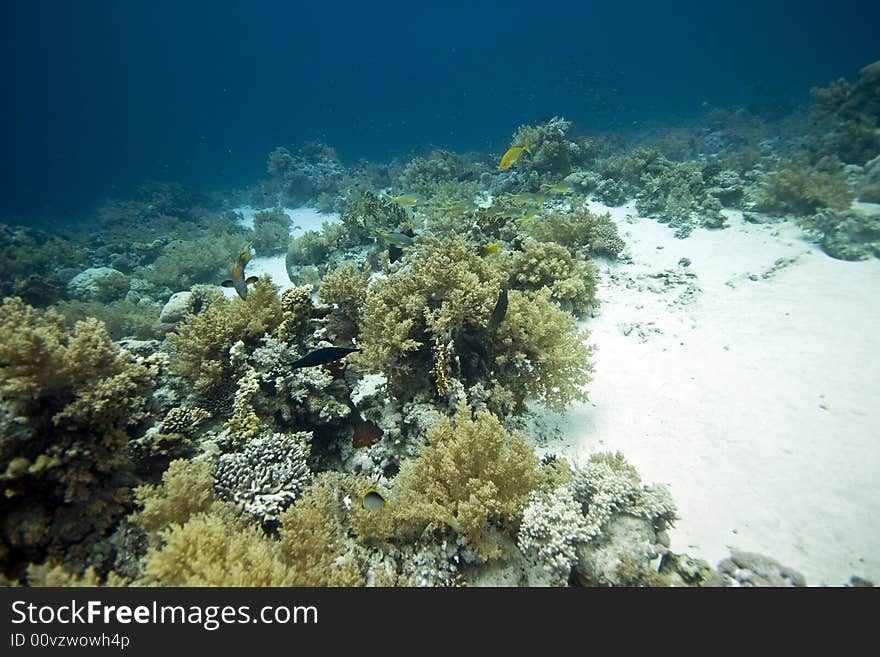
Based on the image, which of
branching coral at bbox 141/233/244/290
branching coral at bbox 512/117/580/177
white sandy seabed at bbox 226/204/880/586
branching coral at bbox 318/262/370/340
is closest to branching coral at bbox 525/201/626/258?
white sandy seabed at bbox 226/204/880/586

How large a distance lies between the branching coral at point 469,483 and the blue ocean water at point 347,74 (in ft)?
120

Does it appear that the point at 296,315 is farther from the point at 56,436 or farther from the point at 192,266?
the point at 192,266

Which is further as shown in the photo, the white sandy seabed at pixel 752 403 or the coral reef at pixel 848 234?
the coral reef at pixel 848 234

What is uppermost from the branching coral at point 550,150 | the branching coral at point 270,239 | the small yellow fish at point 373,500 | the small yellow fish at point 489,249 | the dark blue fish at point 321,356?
the branching coral at point 550,150

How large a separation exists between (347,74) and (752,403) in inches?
4774

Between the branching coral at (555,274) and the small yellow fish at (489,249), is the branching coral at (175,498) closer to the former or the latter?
the small yellow fish at (489,249)

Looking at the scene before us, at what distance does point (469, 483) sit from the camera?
287 centimetres

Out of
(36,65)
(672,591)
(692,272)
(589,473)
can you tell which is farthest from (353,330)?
(36,65)

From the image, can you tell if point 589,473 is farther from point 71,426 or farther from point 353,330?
point 71,426

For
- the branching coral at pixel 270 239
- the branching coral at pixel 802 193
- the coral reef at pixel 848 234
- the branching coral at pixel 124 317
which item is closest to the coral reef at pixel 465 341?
the branching coral at pixel 124 317

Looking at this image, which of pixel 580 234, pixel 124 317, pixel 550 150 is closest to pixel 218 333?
pixel 124 317

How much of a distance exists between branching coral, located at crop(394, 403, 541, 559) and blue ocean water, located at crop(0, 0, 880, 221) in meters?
36.6

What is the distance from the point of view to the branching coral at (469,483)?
2.80 metres

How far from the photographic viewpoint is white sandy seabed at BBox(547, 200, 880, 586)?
11.1 feet
